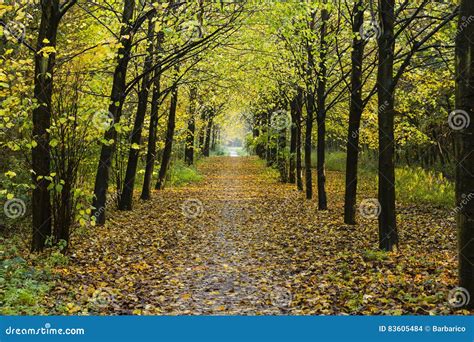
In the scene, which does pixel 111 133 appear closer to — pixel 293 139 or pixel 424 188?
pixel 424 188

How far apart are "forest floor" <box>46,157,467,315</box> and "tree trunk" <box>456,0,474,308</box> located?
2.51 feet

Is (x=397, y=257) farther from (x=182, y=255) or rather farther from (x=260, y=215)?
(x=260, y=215)

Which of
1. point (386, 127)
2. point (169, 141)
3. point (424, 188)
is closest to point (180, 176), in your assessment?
point (169, 141)

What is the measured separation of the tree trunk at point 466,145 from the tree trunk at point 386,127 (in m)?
3.27

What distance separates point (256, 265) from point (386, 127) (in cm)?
Answer: 378

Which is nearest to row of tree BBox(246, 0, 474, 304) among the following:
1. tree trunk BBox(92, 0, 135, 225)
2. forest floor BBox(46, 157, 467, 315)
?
forest floor BBox(46, 157, 467, 315)

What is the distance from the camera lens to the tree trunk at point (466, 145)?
543 centimetres

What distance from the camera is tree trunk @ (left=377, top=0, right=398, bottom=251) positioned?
8.92 m

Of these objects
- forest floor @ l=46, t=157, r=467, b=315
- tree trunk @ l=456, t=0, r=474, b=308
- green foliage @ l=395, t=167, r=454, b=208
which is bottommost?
forest floor @ l=46, t=157, r=467, b=315

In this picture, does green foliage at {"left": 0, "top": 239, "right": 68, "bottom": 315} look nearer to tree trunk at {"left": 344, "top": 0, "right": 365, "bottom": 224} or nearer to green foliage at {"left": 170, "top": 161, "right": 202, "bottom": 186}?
tree trunk at {"left": 344, "top": 0, "right": 365, "bottom": 224}

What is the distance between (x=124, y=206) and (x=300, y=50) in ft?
26.9

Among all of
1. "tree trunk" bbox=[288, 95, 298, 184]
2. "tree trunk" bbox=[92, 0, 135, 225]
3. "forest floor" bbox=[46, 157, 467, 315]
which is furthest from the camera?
"tree trunk" bbox=[288, 95, 298, 184]

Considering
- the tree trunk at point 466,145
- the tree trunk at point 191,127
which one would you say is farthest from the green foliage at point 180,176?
the tree trunk at point 466,145

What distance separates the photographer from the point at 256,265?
906 centimetres
